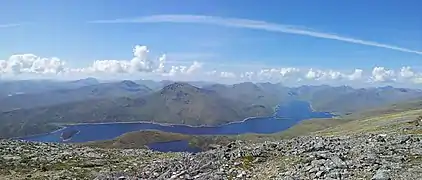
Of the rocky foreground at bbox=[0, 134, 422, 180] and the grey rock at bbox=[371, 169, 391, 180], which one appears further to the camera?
the rocky foreground at bbox=[0, 134, 422, 180]

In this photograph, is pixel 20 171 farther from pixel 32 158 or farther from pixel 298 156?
pixel 298 156

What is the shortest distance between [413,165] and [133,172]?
59.7 ft

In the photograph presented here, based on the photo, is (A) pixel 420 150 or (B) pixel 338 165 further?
(A) pixel 420 150

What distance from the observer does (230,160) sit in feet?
84.8

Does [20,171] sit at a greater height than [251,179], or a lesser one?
lesser

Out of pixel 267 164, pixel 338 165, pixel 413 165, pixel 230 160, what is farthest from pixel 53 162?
pixel 413 165

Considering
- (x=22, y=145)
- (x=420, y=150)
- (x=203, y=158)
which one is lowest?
(x=22, y=145)

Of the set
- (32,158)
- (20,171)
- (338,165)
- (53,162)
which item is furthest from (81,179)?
(338,165)

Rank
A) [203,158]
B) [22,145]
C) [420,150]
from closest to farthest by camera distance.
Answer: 1. [420,150]
2. [203,158]
3. [22,145]

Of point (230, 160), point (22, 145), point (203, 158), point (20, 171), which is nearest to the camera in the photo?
point (230, 160)

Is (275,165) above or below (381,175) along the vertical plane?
below

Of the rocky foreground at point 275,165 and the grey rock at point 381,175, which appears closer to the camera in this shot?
the grey rock at point 381,175

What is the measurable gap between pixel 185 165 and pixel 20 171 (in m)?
13.5

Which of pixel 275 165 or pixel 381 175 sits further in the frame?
pixel 275 165
